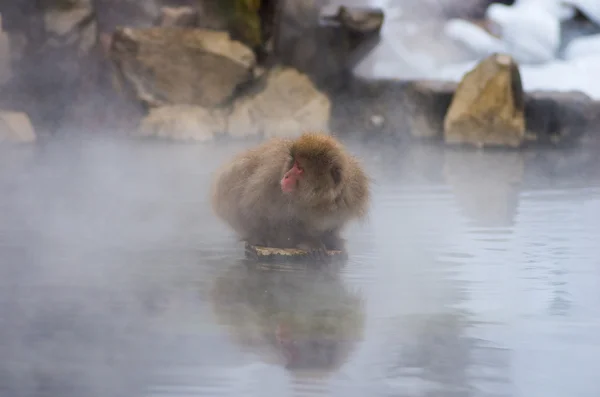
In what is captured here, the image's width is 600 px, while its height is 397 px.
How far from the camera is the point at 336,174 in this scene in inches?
93.3

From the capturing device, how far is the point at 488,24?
9.99m

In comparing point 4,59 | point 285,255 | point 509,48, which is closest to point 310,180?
point 285,255

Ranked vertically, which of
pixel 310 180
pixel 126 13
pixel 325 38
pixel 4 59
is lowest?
pixel 126 13

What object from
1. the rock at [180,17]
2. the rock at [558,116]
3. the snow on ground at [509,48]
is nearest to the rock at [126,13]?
the rock at [180,17]

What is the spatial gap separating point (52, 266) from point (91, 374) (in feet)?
3.44

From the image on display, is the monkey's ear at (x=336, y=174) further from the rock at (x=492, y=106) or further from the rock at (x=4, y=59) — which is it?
the rock at (x=4, y=59)

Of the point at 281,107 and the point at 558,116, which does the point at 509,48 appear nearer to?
the point at 558,116

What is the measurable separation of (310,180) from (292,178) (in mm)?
49

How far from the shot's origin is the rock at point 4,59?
893 centimetres

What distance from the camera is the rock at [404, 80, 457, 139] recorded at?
26.9 feet

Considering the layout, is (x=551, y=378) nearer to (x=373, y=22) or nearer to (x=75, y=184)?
(x=75, y=184)

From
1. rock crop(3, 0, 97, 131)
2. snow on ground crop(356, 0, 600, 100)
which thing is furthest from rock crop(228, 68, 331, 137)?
rock crop(3, 0, 97, 131)

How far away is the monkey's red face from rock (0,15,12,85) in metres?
7.31

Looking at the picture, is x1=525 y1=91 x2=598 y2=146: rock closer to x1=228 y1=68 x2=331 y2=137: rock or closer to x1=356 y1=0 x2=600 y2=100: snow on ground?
x1=356 y1=0 x2=600 y2=100: snow on ground
